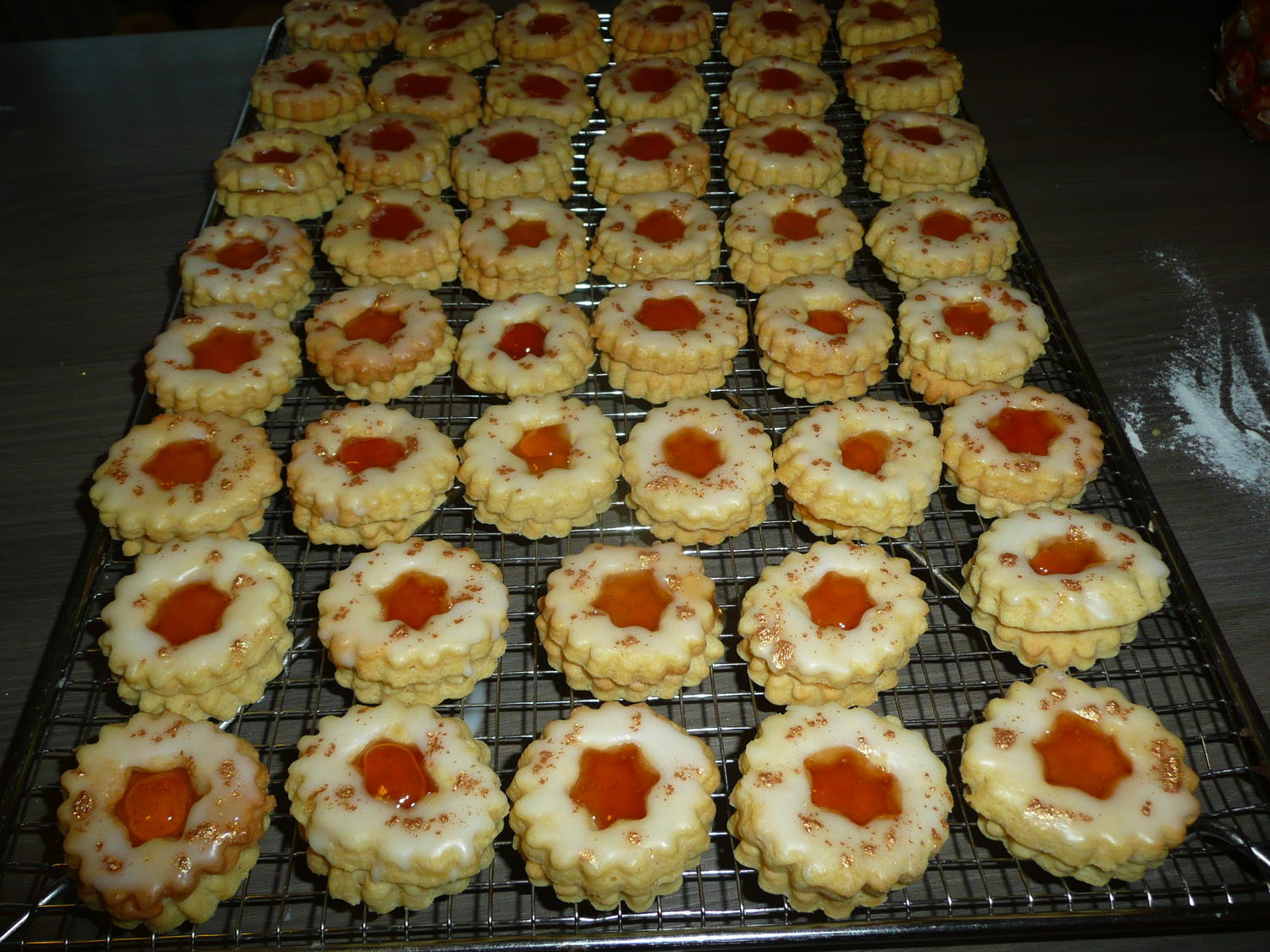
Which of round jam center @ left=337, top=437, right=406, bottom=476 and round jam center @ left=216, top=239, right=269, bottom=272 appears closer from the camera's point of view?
round jam center @ left=337, top=437, right=406, bottom=476

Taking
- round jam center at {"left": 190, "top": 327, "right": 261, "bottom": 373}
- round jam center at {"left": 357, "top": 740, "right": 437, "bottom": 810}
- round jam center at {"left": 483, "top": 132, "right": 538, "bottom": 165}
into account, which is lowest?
round jam center at {"left": 357, "top": 740, "right": 437, "bottom": 810}

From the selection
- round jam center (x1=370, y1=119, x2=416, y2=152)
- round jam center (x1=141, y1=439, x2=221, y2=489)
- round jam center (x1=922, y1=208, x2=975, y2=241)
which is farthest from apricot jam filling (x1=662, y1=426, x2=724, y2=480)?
round jam center (x1=370, y1=119, x2=416, y2=152)

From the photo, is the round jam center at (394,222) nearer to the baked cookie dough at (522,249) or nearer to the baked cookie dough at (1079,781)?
the baked cookie dough at (522,249)

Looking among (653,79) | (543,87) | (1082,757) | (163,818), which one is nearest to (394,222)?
(543,87)

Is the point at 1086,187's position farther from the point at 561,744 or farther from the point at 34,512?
the point at 34,512

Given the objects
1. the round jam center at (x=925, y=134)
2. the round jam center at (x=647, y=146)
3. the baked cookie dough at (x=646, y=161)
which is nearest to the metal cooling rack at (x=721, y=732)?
the round jam center at (x=925, y=134)

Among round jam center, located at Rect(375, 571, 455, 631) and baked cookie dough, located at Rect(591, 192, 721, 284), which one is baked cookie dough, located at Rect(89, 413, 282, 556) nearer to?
round jam center, located at Rect(375, 571, 455, 631)

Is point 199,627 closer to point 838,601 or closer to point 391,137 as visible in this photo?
point 838,601
